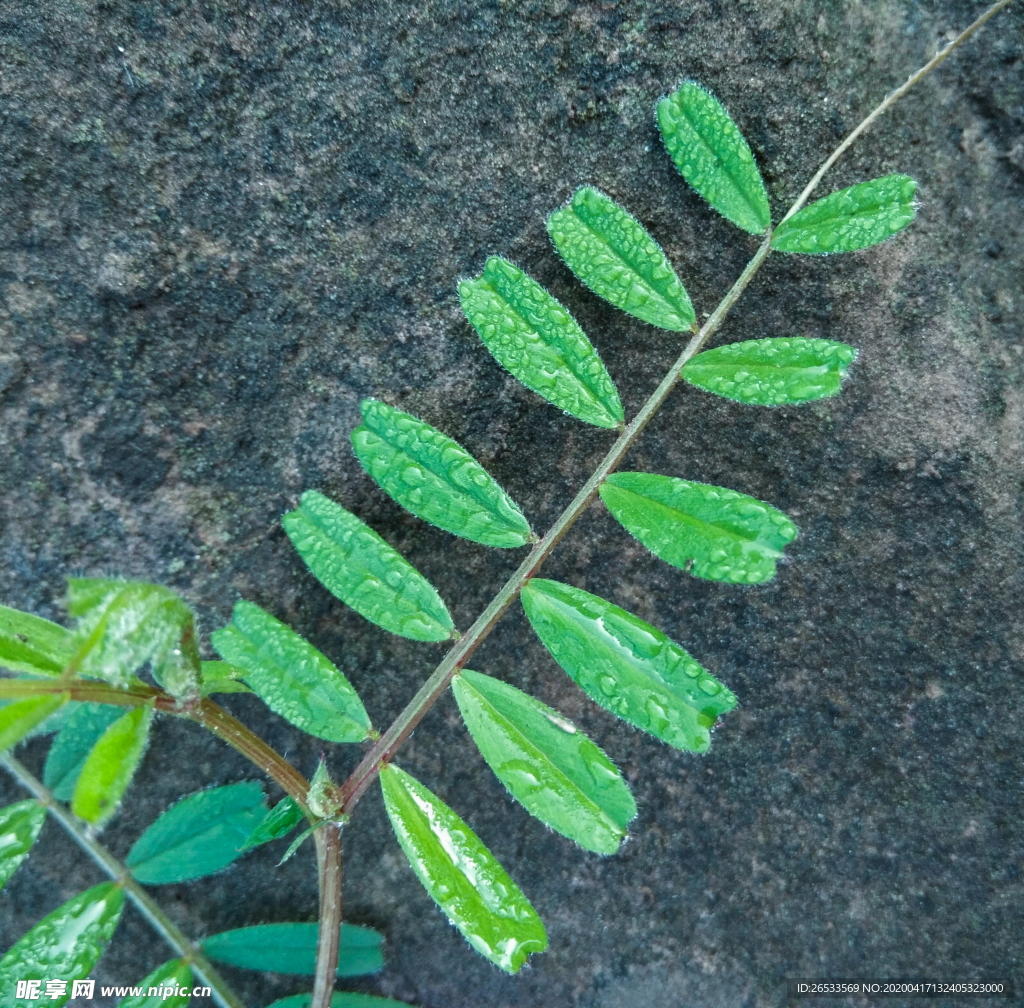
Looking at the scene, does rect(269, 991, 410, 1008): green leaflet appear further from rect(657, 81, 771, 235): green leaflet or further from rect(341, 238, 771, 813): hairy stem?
rect(657, 81, 771, 235): green leaflet

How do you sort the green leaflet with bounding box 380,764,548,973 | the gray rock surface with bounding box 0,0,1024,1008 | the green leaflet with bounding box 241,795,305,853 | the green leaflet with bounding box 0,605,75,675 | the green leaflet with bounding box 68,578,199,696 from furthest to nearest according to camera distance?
the gray rock surface with bounding box 0,0,1024,1008
the green leaflet with bounding box 241,795,305,853
the green leaflet with bounding box 380,764,548,973
the green leaflet with bounding box 0,605,75,675
the green leaflet with bounding box 68,578,199,696

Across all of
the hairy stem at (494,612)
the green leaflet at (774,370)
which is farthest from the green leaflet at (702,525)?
the green leaflet at (774,370)

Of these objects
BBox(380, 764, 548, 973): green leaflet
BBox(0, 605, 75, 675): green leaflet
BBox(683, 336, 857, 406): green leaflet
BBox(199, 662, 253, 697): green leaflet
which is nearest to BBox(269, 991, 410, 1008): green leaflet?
BBox(380, 764, 548, 973): green leaflet

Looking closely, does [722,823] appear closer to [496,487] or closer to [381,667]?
[381,667]

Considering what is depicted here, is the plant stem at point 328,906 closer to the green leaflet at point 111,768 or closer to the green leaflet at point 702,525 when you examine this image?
the green leaflet at point 111,768

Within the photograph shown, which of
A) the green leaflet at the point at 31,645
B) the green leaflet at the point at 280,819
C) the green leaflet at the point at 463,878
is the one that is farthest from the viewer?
the green leaflet at the point at 280,819

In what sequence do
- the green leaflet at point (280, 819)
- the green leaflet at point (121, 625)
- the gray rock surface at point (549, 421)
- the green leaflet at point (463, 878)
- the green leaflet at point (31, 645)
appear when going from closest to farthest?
1. the green leaflet at point (121, 625)
2. the green leaflet at point (31, 645)
3. the green leaflet at point (463, 878)
4. the green leaflet at point (280, 819)
5. the gray rock surface at point (549, 421)

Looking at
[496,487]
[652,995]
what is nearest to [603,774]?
[496,487]
